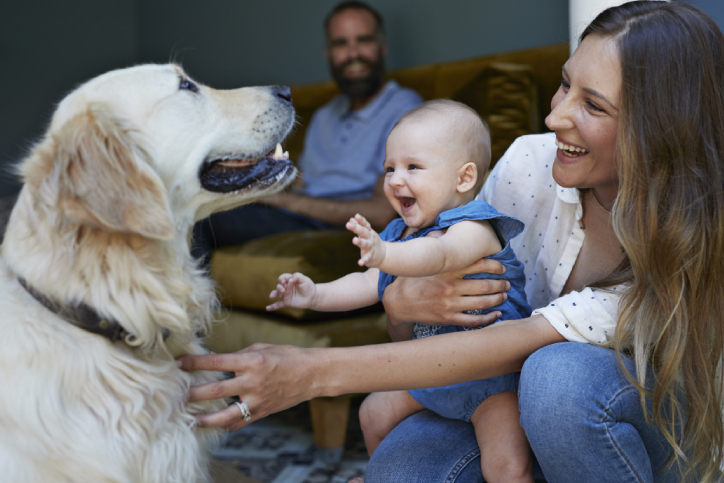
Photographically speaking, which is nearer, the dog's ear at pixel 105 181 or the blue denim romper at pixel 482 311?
the dog's ear at pixel 105 181

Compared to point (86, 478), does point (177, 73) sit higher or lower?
higher

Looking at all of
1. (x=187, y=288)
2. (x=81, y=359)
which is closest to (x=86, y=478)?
(x=81, y=359)

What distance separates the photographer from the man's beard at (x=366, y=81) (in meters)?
2.63

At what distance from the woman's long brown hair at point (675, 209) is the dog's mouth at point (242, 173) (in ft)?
1.88

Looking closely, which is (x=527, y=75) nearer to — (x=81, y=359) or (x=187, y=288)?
(x=187, y=288)

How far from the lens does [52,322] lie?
0.82 meters

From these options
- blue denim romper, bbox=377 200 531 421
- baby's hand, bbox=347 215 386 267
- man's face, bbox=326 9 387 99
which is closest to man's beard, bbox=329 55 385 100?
man's face, bbox=326 9 387 99

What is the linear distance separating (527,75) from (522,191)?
33.0 inches

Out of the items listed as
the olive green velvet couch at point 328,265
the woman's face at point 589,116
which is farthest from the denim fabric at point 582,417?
the olive green velvet couch at point 328,265

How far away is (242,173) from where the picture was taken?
1040 millimetres

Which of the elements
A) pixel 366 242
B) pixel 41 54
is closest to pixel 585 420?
pixel 366 242

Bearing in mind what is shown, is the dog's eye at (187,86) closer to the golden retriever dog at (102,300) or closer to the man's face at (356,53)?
the golden retriever dog at (102,300)

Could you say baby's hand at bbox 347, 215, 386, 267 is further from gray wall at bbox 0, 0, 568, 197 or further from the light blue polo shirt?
gray wall at bbox 0, 0, 568, 197

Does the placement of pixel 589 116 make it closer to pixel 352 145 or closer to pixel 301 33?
pixel 352 145
